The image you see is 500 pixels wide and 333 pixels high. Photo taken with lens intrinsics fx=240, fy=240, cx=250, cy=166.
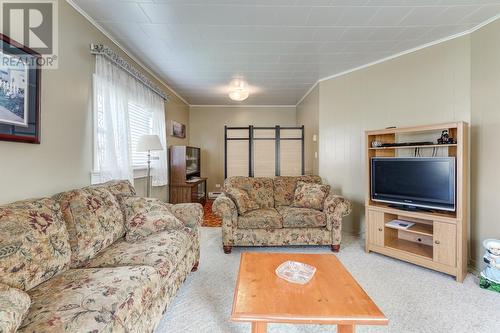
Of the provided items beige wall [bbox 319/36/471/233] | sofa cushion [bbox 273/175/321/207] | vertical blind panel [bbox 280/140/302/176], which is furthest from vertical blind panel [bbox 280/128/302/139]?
sofa cushion [bbox 273/175/321/207]

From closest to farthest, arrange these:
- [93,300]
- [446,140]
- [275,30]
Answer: [93,300] < [446,140] < [275,30]

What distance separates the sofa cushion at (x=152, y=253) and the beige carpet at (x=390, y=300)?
386mm

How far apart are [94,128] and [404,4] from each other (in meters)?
3.15

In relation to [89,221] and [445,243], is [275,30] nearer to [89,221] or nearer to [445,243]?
[89,221]

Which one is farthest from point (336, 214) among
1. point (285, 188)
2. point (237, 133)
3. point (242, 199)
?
point (237, 133)

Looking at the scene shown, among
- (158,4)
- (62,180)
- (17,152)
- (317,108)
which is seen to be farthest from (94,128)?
(317,108)

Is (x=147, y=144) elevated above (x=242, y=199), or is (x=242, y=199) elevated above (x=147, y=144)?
(x=147, y=144)

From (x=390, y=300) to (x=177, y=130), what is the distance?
466cm

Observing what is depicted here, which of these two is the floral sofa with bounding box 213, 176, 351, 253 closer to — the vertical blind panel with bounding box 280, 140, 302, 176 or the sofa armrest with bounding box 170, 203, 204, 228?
the sofa armrest with bounding box 170, 203, 204, 228

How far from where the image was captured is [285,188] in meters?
3.57

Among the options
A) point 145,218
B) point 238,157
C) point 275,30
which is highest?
point 275,30

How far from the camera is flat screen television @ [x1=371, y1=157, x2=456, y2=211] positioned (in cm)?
240

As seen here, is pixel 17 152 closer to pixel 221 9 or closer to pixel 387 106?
pixel 221 9

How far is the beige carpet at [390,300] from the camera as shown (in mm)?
1638
